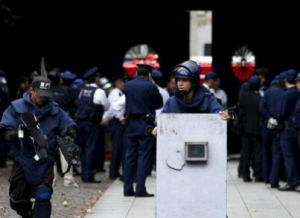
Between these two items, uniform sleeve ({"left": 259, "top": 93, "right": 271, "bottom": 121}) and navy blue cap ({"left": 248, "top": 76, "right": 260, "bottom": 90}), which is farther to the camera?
navy blue cap ({"left": 248, "top": 76, "right": 260, "bottom": 90})

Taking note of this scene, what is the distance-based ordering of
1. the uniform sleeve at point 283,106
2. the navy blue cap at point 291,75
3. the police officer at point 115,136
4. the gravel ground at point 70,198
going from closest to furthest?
the gravel ground at point 70,198 < the uniform sleeve at point 283,106 < the navy blue cap at point 291,75 < the police officer at point 115,136

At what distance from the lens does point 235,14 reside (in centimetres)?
2273

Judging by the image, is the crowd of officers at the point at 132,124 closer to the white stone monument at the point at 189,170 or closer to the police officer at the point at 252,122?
the police officer at the point at 252,122

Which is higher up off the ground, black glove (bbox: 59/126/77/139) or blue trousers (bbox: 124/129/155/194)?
black glove (bbox: 59/126/77/139)

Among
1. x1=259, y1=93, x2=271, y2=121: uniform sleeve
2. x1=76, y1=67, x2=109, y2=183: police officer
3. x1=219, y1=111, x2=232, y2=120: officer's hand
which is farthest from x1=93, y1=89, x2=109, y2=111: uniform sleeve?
x1=219, y1=111, x2=232, y2=120: officer's hand

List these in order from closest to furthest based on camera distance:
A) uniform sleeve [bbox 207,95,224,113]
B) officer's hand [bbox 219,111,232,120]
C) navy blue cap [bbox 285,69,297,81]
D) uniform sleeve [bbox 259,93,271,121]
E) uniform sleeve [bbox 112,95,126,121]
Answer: officer's hand [bbox 219,111,232,120], uniform sleeve [bbox 207,95,224,113], navy blue cap [bbox 285,69,297,81], uniform sleeve [bbox 259,93,271,121], uniform sleeve [bbox 112,95,126,121]

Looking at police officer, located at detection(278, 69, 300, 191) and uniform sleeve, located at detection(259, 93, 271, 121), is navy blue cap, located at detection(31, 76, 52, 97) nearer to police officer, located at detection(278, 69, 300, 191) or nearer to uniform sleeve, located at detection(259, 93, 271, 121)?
police officer, located at detection(278, 69, 300, 191)

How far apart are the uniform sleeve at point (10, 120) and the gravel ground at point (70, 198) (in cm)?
259

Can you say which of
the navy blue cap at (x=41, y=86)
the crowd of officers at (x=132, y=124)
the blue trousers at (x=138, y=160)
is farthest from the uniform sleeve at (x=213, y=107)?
the blue trousers at (x=138, y=160)

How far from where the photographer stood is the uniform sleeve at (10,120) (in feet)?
31.1

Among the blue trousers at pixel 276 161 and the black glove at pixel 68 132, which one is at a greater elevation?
the black glove at pixel 68 132

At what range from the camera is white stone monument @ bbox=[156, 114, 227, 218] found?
28.1 ft

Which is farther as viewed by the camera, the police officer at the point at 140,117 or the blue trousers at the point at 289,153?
the blue trousers at the point at 289,153

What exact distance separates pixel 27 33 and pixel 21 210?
13533 mm
